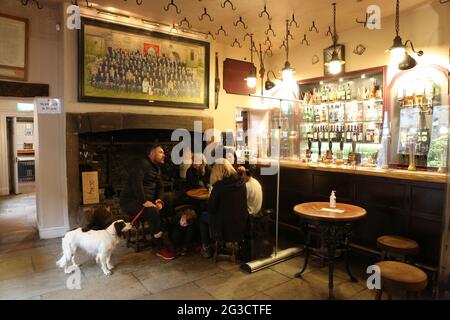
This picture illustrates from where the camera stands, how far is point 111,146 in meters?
5.07

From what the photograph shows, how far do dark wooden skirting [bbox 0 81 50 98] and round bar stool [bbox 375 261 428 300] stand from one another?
4675 mm

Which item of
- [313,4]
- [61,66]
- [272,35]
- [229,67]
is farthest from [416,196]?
[61,66]

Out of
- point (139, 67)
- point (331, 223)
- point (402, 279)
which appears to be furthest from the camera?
point (139, 67)

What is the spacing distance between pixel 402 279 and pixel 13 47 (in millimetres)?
5209

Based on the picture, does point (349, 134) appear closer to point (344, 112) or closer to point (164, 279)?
point (344, 112)

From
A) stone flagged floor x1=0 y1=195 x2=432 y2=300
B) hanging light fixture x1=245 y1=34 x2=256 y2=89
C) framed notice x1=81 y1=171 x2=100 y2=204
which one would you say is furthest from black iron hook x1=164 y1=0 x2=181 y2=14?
stone flagged floor x1=0 y1=195 x2=432 y2=300

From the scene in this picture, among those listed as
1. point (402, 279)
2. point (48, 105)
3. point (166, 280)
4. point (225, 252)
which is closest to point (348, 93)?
point (225, 252)

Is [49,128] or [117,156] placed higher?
[49,128]

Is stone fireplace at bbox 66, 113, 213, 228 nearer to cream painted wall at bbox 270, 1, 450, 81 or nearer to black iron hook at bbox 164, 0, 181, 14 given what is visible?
black iron hook at bbox 164, 0, 181, 14

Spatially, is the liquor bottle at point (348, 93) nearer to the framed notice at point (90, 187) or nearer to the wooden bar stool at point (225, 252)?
the wooden bar stool at point (225, 252)

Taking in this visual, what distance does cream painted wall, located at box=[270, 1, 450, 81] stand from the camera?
13.9 ft

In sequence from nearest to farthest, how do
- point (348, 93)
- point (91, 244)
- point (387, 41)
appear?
point (91, 244), point (387, 41), point (348, 93)

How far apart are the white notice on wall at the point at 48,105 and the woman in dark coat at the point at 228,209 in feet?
9.05
